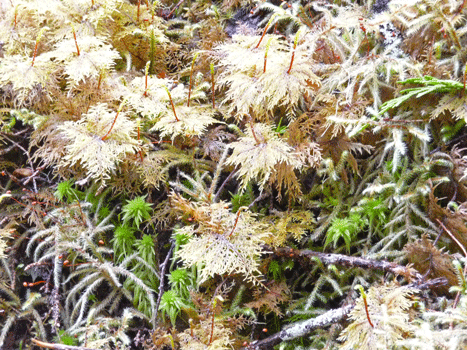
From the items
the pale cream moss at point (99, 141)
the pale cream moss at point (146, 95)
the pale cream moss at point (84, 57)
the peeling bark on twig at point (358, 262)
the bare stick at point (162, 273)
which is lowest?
the bare stick at point (162, 273)

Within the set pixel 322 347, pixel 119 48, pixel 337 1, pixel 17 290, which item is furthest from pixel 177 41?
pixel 322 347

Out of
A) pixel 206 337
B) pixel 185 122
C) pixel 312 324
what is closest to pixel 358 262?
pixel 312 324

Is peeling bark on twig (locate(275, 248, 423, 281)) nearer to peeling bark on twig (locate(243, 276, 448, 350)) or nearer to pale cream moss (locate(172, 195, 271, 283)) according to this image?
peeling bark on twig (locate(243, 276, 448, 350))

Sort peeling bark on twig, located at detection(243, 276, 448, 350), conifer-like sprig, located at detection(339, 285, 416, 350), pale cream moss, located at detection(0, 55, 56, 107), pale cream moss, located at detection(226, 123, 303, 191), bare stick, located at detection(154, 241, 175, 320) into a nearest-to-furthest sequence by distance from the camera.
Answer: conifer-like sprig, located at detection(339, 285, 416, 350) → peeling bark on twig, located at detection(243, 276, 448, 350) → pale cream moss, located at detection(226, 123, 303, 191) → bare stick, located at detection(154, 241, 175, 320) → pale cream moss, located at detection(0, 55, 56, 107)

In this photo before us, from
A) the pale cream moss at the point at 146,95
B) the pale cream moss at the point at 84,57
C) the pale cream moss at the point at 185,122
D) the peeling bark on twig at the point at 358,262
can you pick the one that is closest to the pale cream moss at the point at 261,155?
the pale cream moss at the point at 185,122

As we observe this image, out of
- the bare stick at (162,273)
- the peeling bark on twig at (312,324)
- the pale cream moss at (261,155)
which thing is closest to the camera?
the peeling bark on twig at (312,324)

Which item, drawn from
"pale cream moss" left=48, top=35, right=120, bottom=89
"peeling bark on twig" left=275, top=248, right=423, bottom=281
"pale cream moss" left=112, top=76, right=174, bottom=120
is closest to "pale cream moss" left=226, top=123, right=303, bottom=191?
"peeling bark on twig" left=275, top=248, right=423, bottom=281

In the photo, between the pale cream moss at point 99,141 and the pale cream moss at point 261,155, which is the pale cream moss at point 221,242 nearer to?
the pale cream moss at point 261,155
